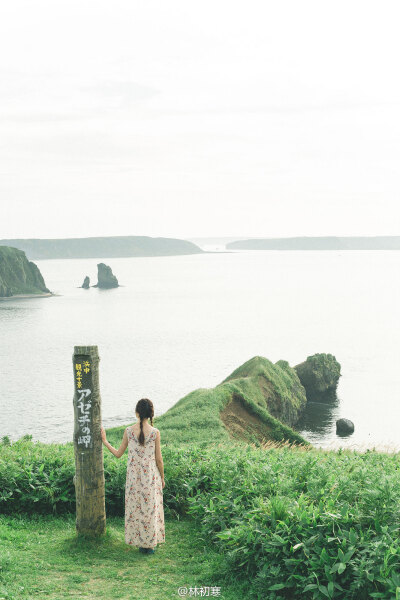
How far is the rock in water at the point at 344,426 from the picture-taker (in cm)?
5888

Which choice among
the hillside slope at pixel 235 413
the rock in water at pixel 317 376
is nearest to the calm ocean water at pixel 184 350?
the rock in water at pixel 317 376

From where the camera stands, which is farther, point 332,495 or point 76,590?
point 332,495

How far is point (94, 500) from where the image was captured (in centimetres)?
983

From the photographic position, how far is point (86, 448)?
9797mm

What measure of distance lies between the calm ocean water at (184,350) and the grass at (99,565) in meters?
32.4

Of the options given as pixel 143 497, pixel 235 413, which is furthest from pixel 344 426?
pixel 143 497

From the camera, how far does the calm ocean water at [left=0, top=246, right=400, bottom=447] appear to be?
62488 millimetres

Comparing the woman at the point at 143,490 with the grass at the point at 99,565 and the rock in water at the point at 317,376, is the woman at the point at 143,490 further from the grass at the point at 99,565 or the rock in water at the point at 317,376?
the rock in water at the point at 317,376

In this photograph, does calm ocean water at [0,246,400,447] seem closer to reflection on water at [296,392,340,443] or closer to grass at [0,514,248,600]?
reflection on water at [296,392,340,443]

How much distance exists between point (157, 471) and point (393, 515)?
379cm

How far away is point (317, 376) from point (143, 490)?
6346 cm

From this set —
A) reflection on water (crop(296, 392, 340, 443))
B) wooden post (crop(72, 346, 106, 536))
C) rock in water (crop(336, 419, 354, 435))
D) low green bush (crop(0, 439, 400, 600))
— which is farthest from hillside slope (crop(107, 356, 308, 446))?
wooden post (crop(72, 346, 106, 536))

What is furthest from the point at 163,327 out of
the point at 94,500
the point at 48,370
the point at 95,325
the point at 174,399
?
the point at 94,500

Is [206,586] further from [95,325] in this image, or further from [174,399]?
[95,325]
